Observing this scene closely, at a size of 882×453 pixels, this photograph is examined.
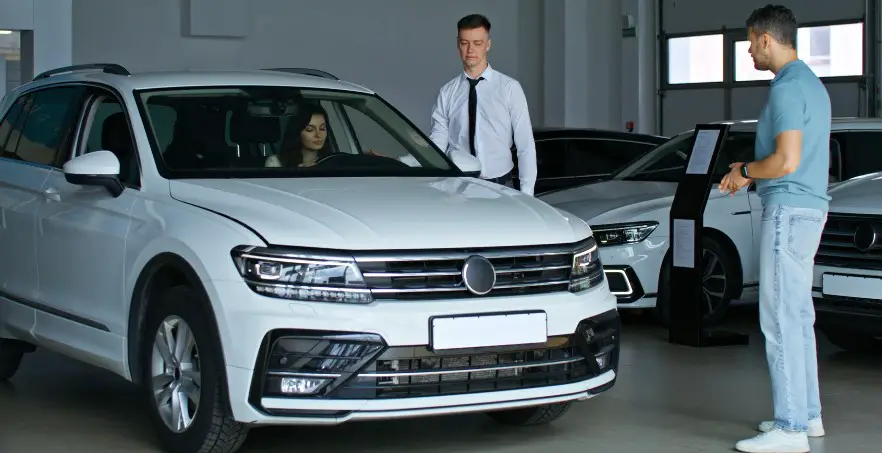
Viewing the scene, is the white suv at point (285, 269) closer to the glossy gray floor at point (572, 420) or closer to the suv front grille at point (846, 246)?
the glossy gray floor at point (572, 420)

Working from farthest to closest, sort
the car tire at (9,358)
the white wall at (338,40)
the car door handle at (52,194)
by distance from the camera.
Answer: the white wall at (338,40) < the car tire at (9,358) < the car door handle at (52,194)

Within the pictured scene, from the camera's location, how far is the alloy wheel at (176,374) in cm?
475

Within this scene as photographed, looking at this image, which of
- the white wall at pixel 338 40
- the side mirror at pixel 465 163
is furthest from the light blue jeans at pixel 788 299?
the white wall at pixel 338 40

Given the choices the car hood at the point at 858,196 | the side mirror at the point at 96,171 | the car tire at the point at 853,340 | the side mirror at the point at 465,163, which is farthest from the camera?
the car tire at the point at 853,340

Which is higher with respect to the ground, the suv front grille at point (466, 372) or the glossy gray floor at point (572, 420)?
the suv front grille at point (466, 372)

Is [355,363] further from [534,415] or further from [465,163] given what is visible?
[465,163]

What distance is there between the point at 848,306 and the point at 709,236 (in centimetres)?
161

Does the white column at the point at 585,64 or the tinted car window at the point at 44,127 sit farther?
the white column at the point at 585,64

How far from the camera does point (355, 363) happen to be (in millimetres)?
4430

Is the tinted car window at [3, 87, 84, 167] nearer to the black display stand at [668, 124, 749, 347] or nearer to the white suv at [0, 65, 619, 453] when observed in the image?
the white suv at [0, 65, 619, 453]

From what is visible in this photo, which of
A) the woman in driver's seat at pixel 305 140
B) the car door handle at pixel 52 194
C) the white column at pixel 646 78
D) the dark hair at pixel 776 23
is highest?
the white column at pixel 646 78

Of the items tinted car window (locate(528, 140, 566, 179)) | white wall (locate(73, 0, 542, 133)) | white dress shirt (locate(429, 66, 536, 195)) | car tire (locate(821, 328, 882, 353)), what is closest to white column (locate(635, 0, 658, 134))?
white wall (locate(73, 0, 542, 133))

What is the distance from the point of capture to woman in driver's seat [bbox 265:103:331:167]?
5.53 metres

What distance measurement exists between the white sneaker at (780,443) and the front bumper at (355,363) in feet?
3.49
